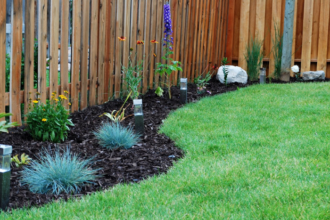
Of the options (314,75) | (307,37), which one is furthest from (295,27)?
(314,75)

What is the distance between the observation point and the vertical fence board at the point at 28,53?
3953 mm

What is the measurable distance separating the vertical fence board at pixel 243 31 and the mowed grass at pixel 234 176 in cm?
394

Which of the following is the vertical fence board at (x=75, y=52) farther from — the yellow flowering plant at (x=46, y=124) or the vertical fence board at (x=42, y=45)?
the yellow flowering plant at (x=46, y=124)

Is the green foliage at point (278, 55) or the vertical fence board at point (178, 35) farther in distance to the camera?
the green foliage at point (278, 55)

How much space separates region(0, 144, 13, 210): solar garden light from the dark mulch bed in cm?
10

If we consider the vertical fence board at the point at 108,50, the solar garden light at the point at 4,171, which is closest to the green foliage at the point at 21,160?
the solar garden light at the point at 4,171

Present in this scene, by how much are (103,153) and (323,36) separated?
247 inches

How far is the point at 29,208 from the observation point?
2.55 m

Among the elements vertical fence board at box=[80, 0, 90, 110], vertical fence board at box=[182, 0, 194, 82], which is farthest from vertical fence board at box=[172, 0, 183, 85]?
vertical fence board at box=[80, 0, 90, 110]

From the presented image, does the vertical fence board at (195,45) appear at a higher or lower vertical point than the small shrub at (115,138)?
higher

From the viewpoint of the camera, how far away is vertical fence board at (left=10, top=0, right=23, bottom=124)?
380cm

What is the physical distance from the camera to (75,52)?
4.73 meters

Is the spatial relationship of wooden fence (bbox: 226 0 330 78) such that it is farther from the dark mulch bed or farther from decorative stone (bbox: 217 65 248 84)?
the dark mulch bed

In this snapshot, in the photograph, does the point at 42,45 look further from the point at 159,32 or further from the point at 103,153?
the point at 159,32
